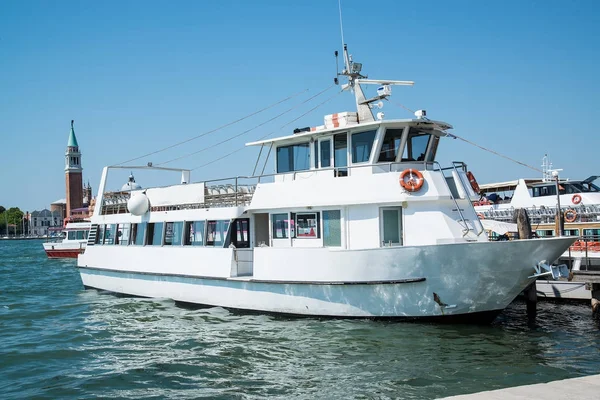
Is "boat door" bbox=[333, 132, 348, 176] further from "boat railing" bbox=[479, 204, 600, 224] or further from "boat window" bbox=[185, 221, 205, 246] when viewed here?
"boat railing" bbox=[479, 204, 600, 224]

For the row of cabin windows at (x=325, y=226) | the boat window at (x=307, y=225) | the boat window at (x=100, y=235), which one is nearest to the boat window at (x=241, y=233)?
the row of cabin windows at (x=325, y=226)

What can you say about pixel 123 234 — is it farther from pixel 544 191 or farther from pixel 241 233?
pixel 544 191

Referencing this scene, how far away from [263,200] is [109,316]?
5.60 meters

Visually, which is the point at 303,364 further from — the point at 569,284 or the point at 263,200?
the point at 569,284

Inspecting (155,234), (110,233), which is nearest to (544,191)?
(155,234)

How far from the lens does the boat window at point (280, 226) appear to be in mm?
14945

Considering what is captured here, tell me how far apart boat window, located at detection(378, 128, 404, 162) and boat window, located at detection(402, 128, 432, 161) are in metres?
0.25

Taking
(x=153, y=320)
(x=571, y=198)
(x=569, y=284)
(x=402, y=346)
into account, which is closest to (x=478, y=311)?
(x=402, y=346)

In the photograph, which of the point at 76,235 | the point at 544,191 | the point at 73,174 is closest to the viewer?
the point at 544,191

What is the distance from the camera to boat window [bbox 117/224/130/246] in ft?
64.4

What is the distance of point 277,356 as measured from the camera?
35.6 ft

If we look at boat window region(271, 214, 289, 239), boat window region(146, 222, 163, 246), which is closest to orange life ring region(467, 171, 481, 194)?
boat window region(271, 214, 289, 239)

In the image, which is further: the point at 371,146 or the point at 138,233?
the point at 138,233

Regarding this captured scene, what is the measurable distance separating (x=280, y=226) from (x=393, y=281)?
3.96m
